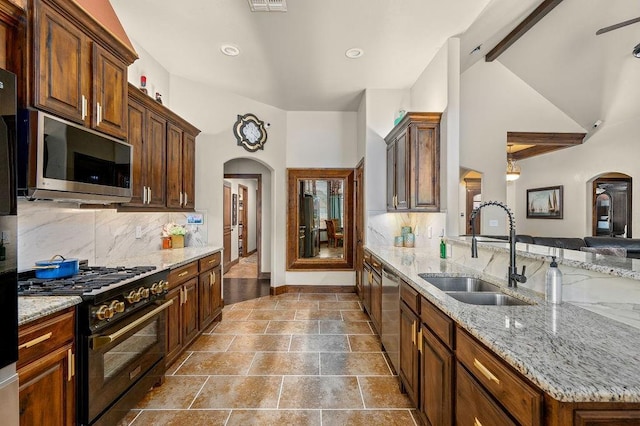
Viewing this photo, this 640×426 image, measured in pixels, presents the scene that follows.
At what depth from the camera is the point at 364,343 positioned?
317cm

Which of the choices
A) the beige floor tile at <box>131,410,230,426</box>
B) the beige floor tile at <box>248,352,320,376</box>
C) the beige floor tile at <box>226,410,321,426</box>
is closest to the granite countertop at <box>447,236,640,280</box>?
the beige floor tile at <box>226,410,321,426</box>

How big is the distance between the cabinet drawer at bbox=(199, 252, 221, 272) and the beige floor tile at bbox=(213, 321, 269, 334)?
772 millimetres

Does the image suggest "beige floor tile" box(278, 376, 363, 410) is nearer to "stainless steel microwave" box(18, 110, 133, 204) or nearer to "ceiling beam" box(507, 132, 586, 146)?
"stainless steel microwave" box(18, 110, 133, 204)

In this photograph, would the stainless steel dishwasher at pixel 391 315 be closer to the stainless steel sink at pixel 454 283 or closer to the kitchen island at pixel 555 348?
the stainless steel sink at pixel 454 283

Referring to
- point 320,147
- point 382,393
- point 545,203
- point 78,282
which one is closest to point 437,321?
point 382,393

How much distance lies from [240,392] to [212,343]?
1.02 metres

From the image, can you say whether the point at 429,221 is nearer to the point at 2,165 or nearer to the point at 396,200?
the point at 396,200

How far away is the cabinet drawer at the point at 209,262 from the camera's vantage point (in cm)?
324

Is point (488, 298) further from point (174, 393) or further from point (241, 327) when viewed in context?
point (241, 327)

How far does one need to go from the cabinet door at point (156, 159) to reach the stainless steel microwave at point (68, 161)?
29.5 inches

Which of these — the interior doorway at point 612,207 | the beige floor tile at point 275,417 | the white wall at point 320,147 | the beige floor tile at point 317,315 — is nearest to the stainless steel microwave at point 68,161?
the beige floor tile at point 275,417

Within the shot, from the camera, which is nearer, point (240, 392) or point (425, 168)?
point (240, 392)

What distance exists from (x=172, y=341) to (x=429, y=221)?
3.06 m

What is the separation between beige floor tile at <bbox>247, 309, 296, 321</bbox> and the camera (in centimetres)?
390
